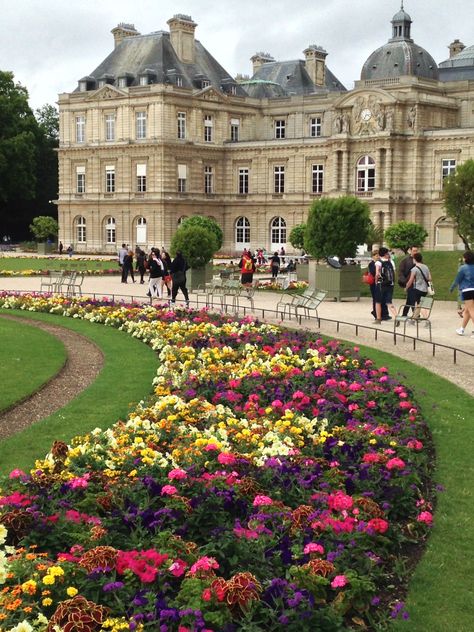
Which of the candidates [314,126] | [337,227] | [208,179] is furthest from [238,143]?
[337,227]

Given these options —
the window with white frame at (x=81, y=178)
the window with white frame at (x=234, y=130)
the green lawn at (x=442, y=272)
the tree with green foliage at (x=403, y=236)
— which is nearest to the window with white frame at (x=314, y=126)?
the window with white frame at (x=234, y=130)

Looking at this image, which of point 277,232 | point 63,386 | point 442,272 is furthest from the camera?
point 277,232

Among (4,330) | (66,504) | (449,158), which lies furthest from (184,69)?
(66,504)

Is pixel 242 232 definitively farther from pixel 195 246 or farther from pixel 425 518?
pixel 425 518

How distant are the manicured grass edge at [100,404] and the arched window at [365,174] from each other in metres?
43.3

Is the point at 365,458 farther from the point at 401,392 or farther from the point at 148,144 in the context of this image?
the point at 148,144

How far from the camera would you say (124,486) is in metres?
8.98

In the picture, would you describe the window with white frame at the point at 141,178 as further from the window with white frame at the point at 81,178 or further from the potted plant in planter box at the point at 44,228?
the potted plant in planter box at the point at 44,228

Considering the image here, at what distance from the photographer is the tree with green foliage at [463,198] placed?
33312 mm

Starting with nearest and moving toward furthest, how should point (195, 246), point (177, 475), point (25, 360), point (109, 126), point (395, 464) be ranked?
point (177, 475), point (395, 464), point (25, 360), point (195, 246), point (109, 126)

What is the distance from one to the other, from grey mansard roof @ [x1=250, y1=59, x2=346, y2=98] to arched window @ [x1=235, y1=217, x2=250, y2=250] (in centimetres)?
1157

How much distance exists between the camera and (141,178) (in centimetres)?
6756

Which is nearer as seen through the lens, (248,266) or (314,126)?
(248,266)

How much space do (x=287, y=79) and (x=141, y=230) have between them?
62.9ft
